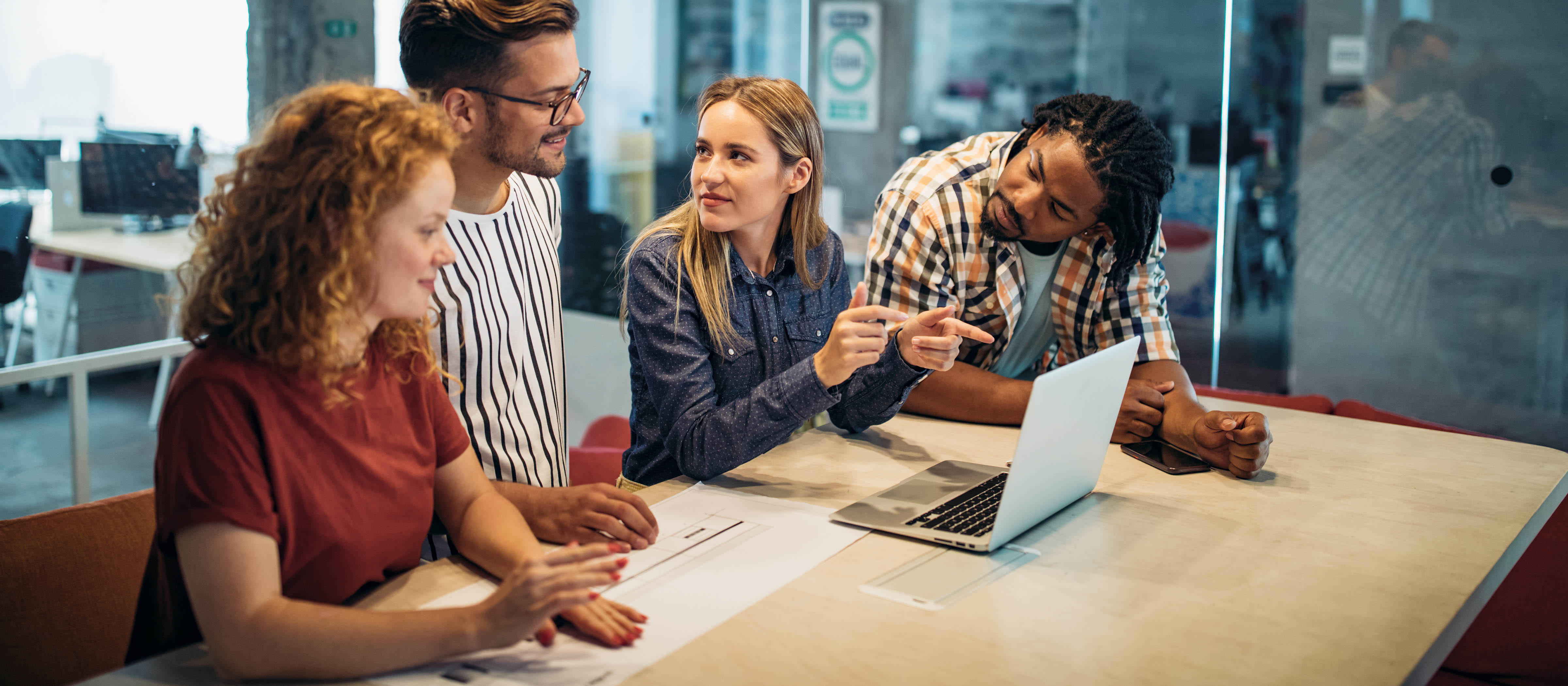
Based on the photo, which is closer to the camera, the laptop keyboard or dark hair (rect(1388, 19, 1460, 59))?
the laptop keyboard

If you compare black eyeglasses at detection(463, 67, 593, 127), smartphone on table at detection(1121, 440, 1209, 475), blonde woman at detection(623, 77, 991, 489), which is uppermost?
black eyeglasses at detection(463, 67, 593, 127)

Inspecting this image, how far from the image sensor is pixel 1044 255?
79.2 inches

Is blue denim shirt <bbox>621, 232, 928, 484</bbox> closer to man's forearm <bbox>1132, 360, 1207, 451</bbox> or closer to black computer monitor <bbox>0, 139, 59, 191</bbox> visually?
man's forearm <bbox>1132, 360, 1207, 451</bbox>

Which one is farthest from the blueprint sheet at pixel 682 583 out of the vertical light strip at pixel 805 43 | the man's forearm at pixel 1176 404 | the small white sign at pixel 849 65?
the vertical light strip at pixel 805 43

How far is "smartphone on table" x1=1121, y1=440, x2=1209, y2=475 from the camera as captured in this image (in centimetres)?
163

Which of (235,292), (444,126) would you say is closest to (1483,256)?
(444,126)

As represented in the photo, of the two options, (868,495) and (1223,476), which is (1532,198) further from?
(868,495)

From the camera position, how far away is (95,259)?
120 inches

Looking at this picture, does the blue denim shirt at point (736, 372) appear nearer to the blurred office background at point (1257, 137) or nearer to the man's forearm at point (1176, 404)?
the man's forearm at point (1176, 404)

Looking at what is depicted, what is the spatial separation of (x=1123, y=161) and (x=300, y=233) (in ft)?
4.30

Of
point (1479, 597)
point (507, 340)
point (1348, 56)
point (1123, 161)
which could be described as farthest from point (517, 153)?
point (1348, 56)

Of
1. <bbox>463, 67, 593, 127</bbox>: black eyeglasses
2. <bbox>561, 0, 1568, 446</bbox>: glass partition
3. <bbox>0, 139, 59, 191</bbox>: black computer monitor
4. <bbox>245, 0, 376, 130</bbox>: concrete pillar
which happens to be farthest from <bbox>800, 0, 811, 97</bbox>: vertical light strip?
<bbox>463, 67, 593, 127</bbox>: black eyeglasses

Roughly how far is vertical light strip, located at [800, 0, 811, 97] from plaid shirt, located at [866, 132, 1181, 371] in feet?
8.73

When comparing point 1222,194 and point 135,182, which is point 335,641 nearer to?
point 135,182
